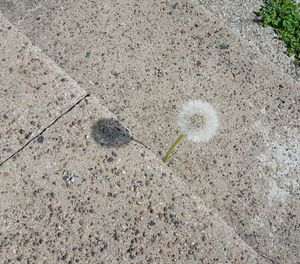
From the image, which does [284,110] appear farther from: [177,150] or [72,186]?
[72,186]

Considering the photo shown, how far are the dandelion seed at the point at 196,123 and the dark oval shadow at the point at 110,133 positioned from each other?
1.03 feet

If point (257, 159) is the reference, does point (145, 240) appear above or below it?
below

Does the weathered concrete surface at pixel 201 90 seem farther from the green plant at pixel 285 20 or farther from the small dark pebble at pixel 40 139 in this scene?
the small dark pebble at pixel 40 139

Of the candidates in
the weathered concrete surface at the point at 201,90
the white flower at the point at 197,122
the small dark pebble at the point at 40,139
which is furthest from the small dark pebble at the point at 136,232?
the small dark pebble at the point at 40,139

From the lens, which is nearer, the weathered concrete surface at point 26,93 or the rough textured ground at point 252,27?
the weathered concrete surface at point 26,93

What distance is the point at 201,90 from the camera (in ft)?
11.4

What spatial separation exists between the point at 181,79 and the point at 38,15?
4.05 ft

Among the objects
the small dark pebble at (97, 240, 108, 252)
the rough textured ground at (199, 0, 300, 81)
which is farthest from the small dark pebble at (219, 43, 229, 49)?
the small dark pebble at (97, 240, 108, 252)

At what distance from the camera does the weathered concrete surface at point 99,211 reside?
108 inches

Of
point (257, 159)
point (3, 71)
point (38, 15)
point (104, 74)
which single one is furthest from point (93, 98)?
point (257, 159)

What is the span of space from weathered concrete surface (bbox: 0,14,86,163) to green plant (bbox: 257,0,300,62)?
1.73 meters

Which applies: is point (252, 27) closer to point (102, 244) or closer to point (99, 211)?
point (99, 211)

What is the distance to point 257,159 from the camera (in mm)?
3242

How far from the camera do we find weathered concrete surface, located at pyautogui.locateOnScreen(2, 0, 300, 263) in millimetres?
3070
